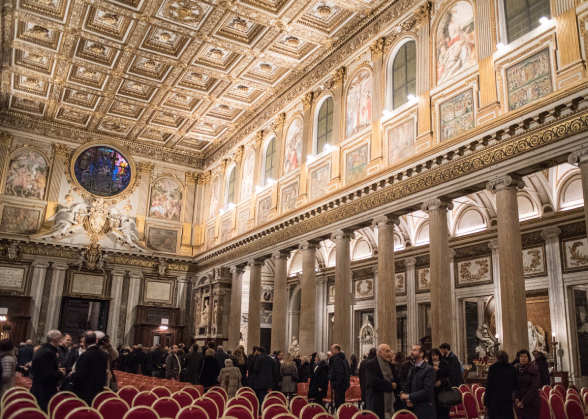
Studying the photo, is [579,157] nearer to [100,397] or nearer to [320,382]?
[320,382]

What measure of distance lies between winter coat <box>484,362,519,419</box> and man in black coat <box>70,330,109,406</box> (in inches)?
207

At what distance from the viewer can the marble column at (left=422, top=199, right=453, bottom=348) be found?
13.0 meters

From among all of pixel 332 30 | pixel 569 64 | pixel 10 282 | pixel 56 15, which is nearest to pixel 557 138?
pixel 569 64

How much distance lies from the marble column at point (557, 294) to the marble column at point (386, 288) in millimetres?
4821

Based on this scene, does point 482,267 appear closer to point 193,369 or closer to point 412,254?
point 412,254

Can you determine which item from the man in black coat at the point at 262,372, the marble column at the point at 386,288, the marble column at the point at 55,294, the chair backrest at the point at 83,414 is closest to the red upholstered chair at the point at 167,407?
the chair backrest at the point at 83,414

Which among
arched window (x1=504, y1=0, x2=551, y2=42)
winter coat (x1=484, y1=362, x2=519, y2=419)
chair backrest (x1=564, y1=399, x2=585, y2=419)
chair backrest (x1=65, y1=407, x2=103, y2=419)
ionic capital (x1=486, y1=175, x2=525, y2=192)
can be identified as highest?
arched window (x1=504, y1=0, x2=551, y2=42)

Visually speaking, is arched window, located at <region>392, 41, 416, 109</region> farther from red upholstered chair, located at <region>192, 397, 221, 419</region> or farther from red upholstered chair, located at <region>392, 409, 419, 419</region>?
red upholstered chair, located at <region>192, 397, 221, 419</region>

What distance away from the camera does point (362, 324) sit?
23734mm

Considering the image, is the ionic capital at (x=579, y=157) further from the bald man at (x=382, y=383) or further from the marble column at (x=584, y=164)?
the bald man at (x=382, y=383)

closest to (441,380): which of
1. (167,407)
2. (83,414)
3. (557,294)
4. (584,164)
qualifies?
(167,407)

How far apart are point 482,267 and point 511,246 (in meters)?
6.88

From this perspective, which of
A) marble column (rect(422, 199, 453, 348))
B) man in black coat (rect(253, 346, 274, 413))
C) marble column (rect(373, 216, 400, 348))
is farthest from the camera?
marble column (rect(373, 216, 400, 348))

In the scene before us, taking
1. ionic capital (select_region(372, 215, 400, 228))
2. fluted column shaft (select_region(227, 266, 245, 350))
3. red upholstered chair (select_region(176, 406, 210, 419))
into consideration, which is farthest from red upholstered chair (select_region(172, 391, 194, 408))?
fluted column shaft (select_region(227, 266, 245, 350))
